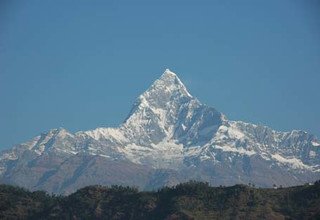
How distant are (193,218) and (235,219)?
10.2 meters

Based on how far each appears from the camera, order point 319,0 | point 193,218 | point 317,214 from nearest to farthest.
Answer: point 319,0 → point 317,214 → point 193,218

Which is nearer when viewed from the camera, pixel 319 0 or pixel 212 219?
pixel 319 0

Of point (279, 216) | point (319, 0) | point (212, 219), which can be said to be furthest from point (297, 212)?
point (319, 0)

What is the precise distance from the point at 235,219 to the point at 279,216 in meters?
9.38

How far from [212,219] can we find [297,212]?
712 inches

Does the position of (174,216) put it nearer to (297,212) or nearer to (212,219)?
(212,219)

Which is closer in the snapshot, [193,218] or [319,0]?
[319,0]

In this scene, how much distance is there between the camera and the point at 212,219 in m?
199

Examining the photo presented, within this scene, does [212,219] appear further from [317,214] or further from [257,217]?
[317,214]

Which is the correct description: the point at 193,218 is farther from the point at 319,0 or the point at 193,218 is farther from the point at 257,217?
the point at 319,0

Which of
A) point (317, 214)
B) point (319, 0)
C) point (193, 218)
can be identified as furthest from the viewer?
point (193, 218)

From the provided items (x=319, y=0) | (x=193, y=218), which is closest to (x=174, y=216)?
(x=193, y=218)

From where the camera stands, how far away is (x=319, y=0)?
349 feet

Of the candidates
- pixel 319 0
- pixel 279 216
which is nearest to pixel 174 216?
pixel 279 216
